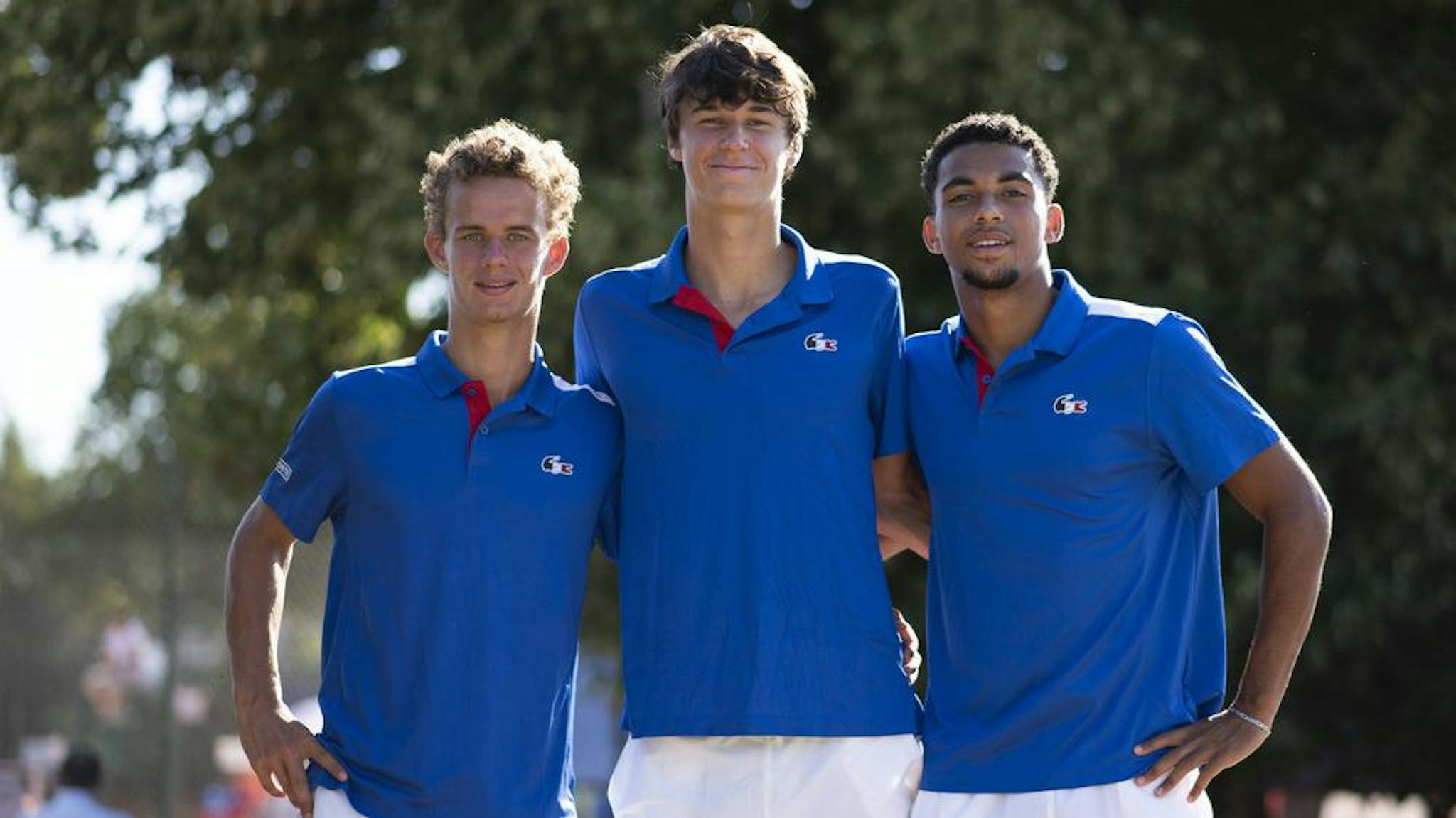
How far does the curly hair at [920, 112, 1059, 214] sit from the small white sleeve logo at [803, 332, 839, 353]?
545 mm

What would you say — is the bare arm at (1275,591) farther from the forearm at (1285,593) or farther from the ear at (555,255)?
the ear at (555,255)

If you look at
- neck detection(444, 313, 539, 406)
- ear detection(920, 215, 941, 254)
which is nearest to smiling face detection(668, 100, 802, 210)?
ear detection(920, 215, 941, 254)

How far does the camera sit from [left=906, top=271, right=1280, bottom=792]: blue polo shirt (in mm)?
4926

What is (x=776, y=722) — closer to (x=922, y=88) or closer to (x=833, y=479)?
(x=833, y=479)

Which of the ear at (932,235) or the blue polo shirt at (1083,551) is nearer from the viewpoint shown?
the blue polo shirt at (1083,551)

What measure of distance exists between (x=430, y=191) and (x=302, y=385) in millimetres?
9122

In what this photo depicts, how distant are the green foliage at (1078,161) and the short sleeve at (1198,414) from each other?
19.3 ft

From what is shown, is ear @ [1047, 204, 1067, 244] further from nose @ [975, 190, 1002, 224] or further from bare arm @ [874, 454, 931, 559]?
bare arm @ [874, 454, 931, 559]

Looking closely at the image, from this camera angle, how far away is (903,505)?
17.7 ft

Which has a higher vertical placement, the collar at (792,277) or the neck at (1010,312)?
the collar at (792,277)

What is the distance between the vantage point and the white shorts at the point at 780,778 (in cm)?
497

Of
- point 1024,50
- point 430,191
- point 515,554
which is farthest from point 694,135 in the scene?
point 1024,50

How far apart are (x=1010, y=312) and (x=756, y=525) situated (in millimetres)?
831

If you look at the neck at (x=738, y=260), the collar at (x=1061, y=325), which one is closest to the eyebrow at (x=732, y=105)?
the neck at (x=738, y=260)
